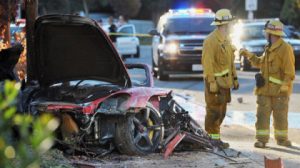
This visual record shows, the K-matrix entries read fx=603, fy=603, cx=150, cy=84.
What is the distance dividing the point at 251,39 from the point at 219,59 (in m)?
15.3

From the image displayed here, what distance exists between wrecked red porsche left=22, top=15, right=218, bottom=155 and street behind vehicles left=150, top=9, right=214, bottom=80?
1070 centimetres

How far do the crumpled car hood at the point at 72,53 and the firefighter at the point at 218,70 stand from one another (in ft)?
4.26

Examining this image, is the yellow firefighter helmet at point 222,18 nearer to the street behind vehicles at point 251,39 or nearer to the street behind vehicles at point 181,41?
the street behind vehicles at point 181,41

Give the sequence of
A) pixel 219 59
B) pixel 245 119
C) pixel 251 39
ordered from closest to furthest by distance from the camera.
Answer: pixel 219 59 → pixel 245 119 → pixel 251 39

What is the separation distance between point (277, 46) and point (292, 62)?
0.29 meters

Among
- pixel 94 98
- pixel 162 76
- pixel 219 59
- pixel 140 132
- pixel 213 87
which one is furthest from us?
pixel 162 76

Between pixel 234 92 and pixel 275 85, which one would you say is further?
pixel 234 92

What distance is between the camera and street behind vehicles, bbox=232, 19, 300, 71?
21922mm

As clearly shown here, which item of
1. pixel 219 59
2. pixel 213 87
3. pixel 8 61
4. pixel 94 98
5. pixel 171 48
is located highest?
pixel 8 61

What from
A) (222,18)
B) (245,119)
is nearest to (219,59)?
(222,18)

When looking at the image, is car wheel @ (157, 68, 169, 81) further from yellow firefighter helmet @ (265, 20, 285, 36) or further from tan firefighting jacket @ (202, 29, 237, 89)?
tan firefighting jacket @ (202, 29, 237, 89)

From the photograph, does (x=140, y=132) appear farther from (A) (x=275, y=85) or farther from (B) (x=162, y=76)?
(B) (x=162, y=76)

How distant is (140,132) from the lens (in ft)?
21.4

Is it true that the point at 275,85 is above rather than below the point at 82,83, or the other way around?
below
